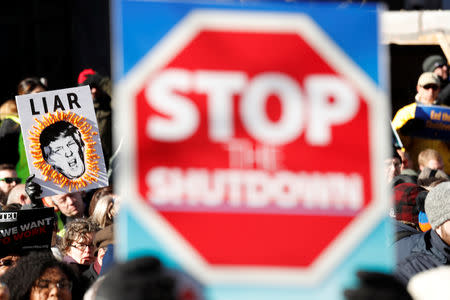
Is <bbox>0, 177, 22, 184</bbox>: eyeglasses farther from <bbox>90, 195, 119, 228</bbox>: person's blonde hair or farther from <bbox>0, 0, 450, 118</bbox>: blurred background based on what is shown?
<bbox>0, 0, 450, 118</bbox>: blurred background

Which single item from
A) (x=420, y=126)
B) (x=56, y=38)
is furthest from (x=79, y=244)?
(x=56, y=38)

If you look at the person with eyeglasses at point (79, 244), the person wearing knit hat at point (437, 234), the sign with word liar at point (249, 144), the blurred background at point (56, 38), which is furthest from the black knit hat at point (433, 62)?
the sign with word liar at point (249, 144)

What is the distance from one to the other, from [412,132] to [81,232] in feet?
10.3

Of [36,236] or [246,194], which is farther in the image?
[36,236]

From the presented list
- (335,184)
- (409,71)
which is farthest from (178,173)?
(409,71)

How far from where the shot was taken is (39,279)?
413cm

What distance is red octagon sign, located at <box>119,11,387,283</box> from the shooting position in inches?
74.0

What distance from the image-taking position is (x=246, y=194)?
191 centimetres

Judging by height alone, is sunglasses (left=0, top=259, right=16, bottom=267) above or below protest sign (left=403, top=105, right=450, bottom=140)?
below

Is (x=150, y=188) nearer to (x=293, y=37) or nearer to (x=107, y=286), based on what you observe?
(x=107, y=286)

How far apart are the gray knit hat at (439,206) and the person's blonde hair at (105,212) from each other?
2.06m

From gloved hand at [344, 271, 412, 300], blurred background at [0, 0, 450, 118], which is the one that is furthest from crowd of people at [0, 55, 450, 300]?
blurred background at [0, 0, 450, 118]

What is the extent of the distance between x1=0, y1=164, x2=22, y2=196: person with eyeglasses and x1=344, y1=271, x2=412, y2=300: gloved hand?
5.57 metres

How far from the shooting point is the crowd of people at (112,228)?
1852 millimetres
